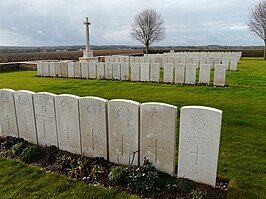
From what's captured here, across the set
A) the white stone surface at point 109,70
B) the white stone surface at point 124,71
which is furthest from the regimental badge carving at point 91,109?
the white stone surface at point 109,70

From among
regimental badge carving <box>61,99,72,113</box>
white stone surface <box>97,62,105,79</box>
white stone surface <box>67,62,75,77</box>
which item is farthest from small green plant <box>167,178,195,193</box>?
white stone surface <box>67,62,75,77</box>

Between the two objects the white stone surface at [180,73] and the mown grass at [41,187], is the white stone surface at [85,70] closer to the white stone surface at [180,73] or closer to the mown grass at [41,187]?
the white stone surface at [180,73]

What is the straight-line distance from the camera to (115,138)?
11.6 feet

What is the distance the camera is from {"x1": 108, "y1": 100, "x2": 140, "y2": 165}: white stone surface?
3.32 metres

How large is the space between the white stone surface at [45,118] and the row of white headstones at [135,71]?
7845mm

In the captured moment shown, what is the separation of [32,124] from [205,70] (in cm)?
826

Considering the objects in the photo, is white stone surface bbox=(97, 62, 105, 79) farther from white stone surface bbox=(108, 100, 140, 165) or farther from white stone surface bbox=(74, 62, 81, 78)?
white stone surface bbox=(108, 100, 140, 165)

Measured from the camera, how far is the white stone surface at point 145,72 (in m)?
11.5

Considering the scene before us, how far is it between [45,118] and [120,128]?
1486 millimetres

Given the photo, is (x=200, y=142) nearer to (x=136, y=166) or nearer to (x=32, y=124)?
(x=136, y=166)

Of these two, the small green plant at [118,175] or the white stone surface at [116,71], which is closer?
the small green plant at [118,175]

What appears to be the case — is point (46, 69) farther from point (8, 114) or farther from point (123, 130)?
point (123, 130)

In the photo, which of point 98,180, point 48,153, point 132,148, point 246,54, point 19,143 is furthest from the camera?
point 246,54

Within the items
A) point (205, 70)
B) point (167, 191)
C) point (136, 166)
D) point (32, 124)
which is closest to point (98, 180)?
point (136, 166)
